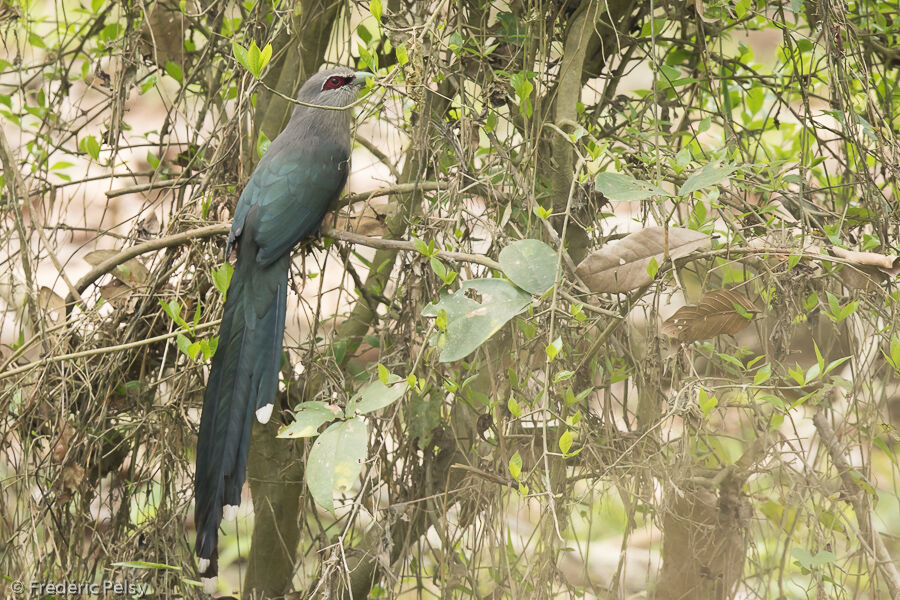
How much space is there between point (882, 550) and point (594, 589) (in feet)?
2.47

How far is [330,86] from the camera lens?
114 inches

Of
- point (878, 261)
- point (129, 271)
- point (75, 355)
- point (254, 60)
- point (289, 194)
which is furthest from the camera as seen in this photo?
point (289, 194)

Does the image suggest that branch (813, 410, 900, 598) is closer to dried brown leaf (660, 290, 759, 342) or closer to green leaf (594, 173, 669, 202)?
dried brown leaf (660, 290, 759, 342)

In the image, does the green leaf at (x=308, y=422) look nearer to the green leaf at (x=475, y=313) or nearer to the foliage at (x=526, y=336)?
the foliage at (x=526, y=336)

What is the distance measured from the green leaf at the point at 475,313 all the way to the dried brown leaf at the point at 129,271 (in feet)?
3.86

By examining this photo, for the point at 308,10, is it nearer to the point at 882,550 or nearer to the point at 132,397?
the point at 132,397

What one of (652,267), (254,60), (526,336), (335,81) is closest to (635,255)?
(652,267)

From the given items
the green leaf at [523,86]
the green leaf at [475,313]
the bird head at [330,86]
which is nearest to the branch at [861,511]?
the green leaf at [475,313]

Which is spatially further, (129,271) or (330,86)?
Answer: (330,86)

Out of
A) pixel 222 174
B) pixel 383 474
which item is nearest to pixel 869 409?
pixel 383 474

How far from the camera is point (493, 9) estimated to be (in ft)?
8.82

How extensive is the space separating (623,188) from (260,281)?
1294 mm

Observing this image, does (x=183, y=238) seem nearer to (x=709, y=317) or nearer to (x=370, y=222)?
(x=370, y=222)

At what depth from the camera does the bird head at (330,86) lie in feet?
9.36
